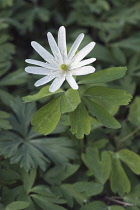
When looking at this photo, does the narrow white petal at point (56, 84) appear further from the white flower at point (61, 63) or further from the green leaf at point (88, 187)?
the green leaf at point (88, 187)

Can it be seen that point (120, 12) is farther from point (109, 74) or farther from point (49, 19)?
point (109, 74)

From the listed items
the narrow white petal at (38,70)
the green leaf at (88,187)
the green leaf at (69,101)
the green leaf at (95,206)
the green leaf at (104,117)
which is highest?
the narrow white petal at (38,70)

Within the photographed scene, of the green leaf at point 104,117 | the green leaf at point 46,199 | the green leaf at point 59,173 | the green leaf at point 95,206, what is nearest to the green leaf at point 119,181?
the green leaf at point 95,206

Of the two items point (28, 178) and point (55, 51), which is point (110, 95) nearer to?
point (55, 51)

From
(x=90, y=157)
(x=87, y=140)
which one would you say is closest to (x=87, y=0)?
(x=87, y=140)

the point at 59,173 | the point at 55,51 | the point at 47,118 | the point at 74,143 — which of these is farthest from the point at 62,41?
the point at 59,173

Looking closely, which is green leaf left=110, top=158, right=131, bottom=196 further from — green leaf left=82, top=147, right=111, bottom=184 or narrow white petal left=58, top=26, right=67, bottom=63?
narrow white petal left=58, top=26, right=67, bottom=63
